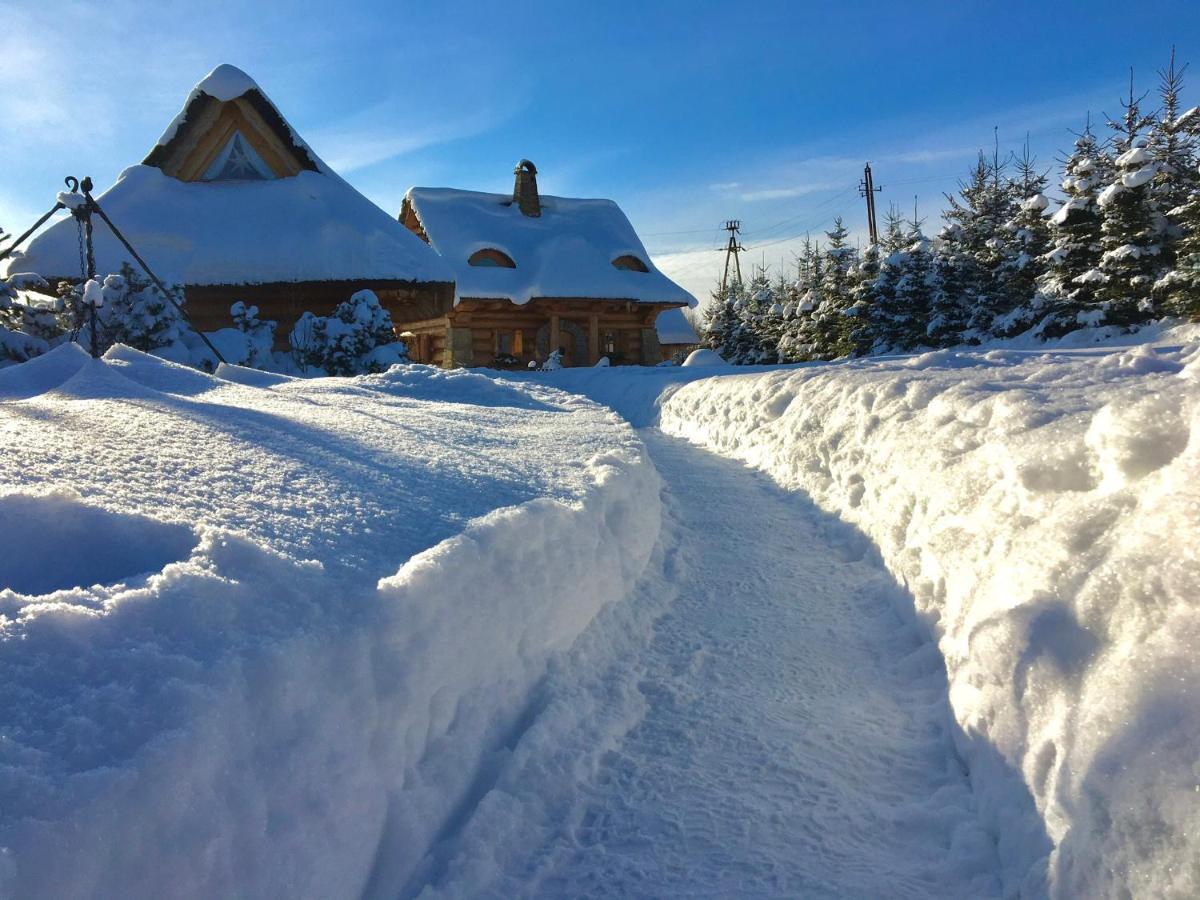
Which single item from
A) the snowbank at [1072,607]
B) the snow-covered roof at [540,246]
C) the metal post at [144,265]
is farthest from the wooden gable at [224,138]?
the snowbank at [1072,607]

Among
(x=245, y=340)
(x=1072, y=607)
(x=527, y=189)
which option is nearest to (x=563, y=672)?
(x=1072, y=607)

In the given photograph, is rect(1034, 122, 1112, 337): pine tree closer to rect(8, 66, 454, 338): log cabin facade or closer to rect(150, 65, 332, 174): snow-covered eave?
rect(8, 66, 454, 338): log cabin facade

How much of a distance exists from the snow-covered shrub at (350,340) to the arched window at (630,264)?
47.4 ft

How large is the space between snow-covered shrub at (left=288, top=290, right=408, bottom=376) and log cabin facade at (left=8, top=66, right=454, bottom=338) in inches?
73.5

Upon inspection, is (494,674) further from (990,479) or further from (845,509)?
(845,509)

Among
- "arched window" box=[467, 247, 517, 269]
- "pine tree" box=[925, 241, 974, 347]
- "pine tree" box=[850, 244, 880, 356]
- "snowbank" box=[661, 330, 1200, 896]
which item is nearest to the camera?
"snowbank" box=[661, 330, 1200, 896]

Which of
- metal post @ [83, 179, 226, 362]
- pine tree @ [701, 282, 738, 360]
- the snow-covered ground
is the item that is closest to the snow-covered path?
the snow-covered ground

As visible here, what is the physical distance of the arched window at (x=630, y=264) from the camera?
994 inches

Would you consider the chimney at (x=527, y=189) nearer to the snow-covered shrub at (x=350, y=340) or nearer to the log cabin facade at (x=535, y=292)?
the log cabin facade at (x=535, y=292)

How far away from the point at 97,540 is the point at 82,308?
929 centimetres

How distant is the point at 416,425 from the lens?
18.1ft

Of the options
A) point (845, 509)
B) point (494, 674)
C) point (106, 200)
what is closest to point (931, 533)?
point (845, 509)

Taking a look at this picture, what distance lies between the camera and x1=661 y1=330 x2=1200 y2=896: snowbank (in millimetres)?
1772

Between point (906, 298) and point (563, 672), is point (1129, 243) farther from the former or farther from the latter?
point (563, 672)
